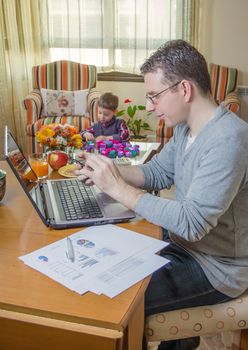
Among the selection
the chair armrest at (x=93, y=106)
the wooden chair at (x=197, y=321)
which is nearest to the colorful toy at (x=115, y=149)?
the wooden chair at (x=197, y=321)

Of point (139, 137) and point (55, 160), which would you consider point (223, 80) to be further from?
point (55, 160)

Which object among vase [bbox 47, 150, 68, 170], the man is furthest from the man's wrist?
vase [bbox 47, 150, 68, 170]

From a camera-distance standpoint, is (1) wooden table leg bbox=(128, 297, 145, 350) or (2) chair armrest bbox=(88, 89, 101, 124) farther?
(2) chair armrest bbox=(88, 89, 101, 124)

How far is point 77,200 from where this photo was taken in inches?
49.3

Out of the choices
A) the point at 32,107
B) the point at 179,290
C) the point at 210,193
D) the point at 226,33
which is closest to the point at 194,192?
the point at 210,193

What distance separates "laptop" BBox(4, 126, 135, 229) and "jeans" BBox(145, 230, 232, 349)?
20cm

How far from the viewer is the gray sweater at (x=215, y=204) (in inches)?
39.6

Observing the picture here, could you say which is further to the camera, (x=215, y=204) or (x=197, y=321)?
(x=197, y=321)

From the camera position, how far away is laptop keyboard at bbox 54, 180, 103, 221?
1149 mm

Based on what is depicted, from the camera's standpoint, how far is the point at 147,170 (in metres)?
1.43

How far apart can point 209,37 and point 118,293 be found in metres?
3.85

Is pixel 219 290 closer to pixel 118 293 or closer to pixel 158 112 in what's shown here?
pixel 118 293

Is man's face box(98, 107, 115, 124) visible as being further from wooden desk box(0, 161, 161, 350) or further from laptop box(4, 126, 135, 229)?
wooden desk box(0, 161, 161, 350)

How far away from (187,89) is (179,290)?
1.87 feet
